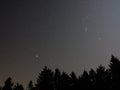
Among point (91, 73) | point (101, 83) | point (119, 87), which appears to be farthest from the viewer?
point (91, 73)

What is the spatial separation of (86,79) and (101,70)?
206 inches

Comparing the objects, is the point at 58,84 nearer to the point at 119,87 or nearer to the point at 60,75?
the point at 60,75

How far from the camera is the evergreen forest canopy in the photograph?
39.5 metres

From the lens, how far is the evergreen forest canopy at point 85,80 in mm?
39513

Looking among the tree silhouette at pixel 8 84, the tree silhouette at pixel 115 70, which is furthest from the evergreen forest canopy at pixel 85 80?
the tree silhouette at pixel 8 84

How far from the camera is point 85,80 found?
46.9 metres

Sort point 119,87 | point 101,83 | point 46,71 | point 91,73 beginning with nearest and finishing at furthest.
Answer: point 119,87 → point 101,83 → point 46,71 → point 91,73

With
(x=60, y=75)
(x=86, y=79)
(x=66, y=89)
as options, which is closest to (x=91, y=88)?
(x=86, y=79)

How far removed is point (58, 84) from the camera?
48.9m

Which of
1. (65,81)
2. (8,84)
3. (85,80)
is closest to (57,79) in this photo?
(65,81)

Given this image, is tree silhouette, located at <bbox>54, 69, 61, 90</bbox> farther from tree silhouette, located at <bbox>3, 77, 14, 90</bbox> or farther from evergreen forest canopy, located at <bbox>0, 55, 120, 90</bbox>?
tree silhouette, located at <bbox>3, 77, 14, 90</bbox>

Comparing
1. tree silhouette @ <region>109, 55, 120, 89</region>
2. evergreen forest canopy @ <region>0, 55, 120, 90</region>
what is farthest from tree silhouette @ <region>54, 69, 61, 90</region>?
tree silhouette @ <region>109, 55, 120, 89</region>

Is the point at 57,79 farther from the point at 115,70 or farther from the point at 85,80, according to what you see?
the point at 115,70

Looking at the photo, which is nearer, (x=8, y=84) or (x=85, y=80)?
(x=85, y=80)
